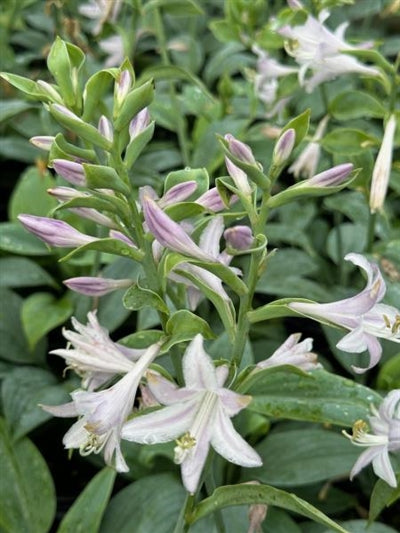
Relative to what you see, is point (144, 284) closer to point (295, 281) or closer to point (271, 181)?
point (271, 181)

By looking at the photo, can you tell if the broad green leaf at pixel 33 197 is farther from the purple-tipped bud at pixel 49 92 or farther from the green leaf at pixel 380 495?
the green leaf at pixel 380 495

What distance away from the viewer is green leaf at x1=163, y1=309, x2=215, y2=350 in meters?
0.92

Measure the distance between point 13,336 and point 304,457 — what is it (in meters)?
0.68

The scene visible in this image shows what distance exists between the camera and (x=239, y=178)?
3.04 feet

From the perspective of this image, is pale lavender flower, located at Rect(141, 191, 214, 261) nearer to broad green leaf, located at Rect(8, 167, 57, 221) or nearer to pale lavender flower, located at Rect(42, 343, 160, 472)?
pale lavender flower, located at Rect(42, 343, 160, 472)

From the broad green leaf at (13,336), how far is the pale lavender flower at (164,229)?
0.90 metres

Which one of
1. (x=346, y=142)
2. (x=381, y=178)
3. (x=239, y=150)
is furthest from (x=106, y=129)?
(x=346, y=142)

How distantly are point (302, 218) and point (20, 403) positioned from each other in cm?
81

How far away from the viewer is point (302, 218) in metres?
1.92

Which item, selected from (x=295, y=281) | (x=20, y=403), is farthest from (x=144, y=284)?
(x=295, y=281)

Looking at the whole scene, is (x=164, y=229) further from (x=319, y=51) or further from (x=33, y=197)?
(x=33, y=197)

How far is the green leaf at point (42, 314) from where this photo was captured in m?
1.56

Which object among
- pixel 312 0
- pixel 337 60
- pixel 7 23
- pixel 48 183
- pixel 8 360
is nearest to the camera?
pixel 337 60

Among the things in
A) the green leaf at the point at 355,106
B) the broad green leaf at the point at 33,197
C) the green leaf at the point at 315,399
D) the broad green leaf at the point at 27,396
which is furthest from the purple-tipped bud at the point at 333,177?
the broad green leaf at the point at 33,197
